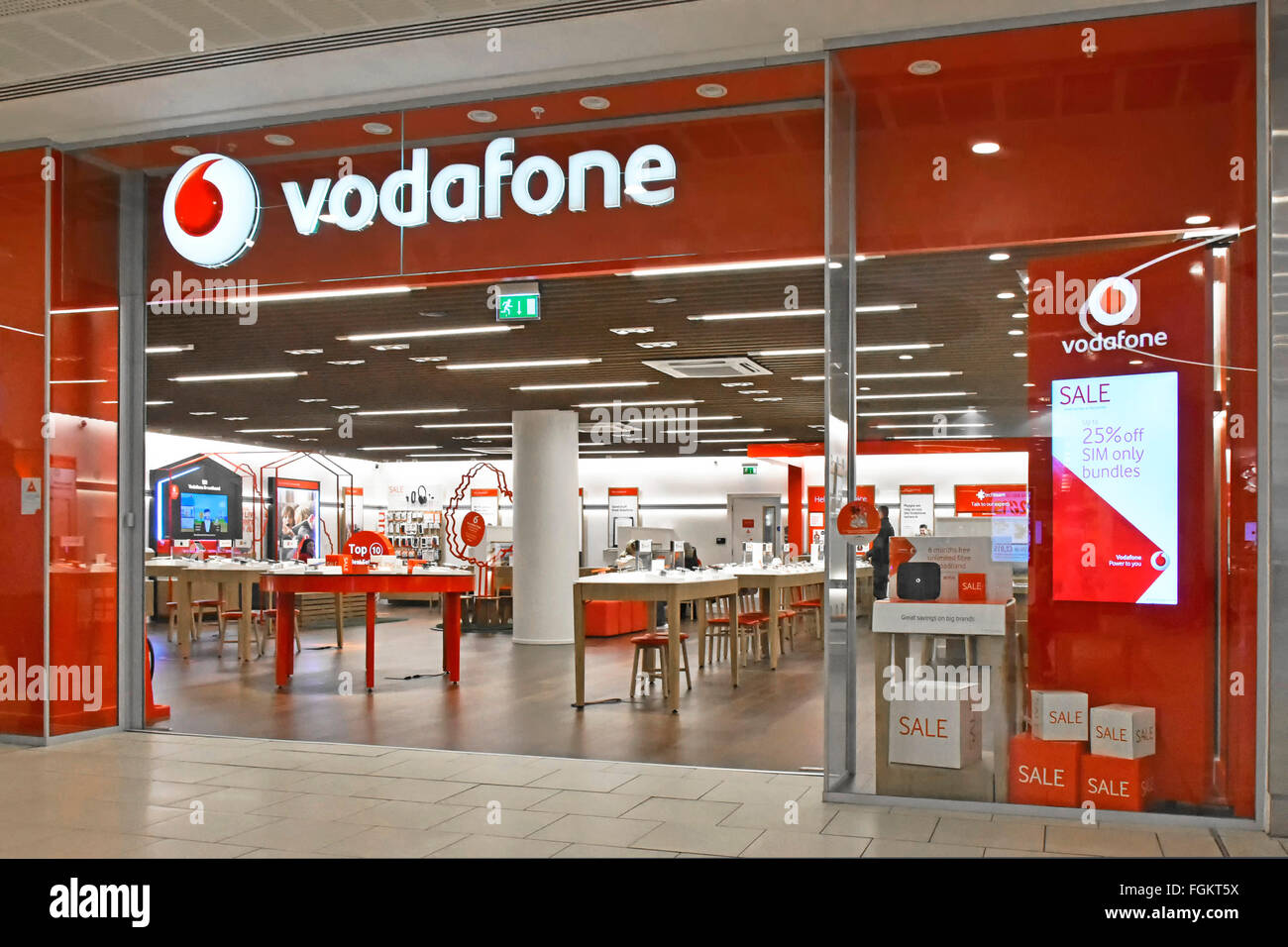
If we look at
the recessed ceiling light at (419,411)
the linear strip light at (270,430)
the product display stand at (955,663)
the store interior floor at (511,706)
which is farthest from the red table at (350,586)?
the linear strip light at (270,430)

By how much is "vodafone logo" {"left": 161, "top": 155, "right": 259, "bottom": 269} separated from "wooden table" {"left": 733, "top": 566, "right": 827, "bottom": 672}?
240 inches

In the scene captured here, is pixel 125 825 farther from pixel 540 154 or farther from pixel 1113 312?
pixel 1113 312

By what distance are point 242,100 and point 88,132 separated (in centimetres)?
122

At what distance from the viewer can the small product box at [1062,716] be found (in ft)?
16.5

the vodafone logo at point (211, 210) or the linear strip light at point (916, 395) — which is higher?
the vodafone logo at point (211, 210)

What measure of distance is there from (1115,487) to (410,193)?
424 cm

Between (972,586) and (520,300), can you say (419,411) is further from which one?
(972,586)

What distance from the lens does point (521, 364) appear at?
11.5 meters

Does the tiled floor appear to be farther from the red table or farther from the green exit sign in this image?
the red table

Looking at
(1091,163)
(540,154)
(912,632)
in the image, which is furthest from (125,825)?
(1091,163)

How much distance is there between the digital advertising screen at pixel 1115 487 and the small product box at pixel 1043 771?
0.70 meters

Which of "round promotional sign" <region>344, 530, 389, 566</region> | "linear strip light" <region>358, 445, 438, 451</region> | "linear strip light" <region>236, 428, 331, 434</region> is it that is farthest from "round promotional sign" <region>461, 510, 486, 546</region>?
"linear strip light" <region>358, 445, 438, 451</region>

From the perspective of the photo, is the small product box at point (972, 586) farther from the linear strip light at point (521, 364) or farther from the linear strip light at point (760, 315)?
the linear strip light at point (521, 364)
